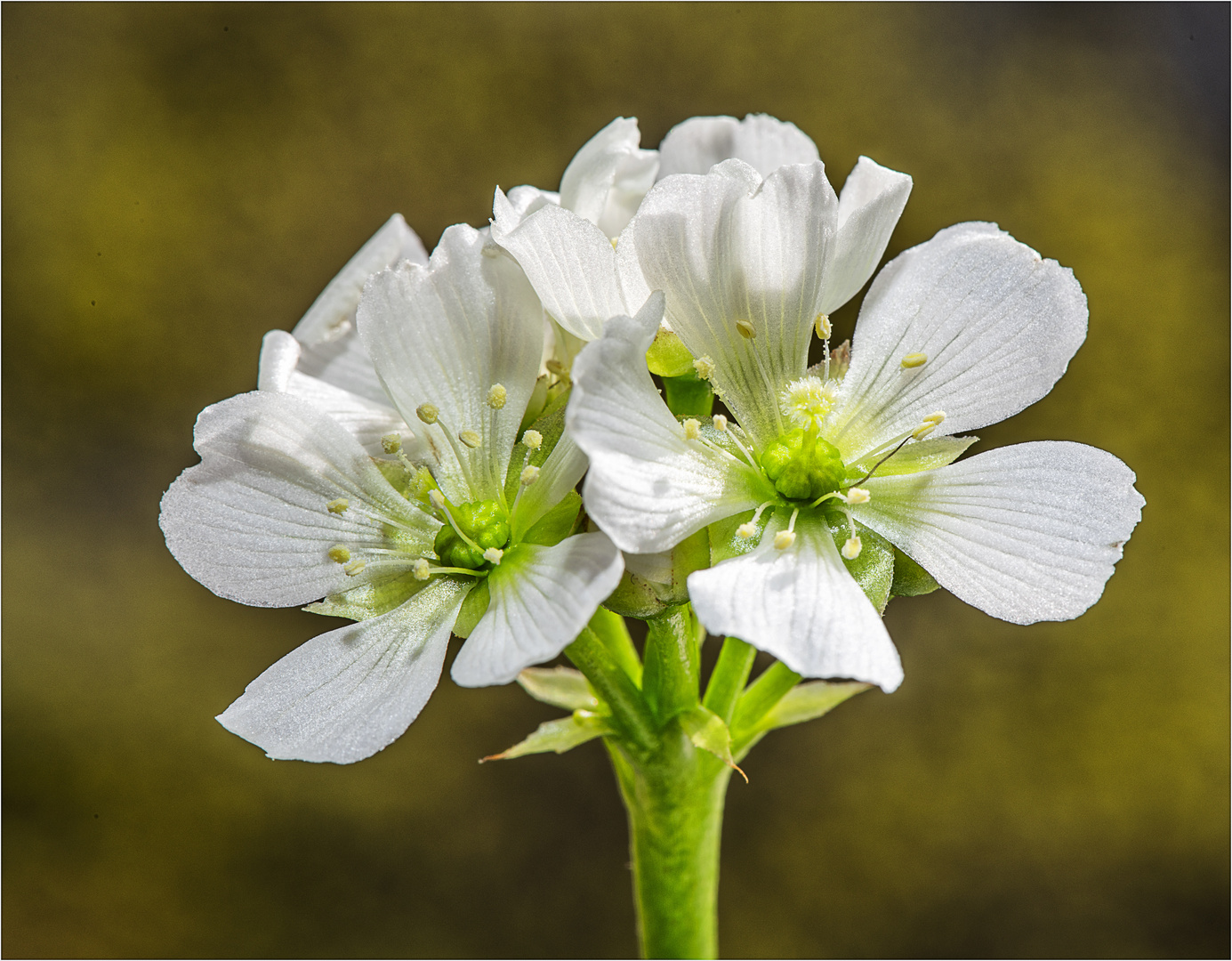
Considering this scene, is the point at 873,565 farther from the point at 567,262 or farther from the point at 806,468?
the point at 567,262

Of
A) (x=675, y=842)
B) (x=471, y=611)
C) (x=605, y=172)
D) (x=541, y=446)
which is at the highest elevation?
(x=605, y=172)

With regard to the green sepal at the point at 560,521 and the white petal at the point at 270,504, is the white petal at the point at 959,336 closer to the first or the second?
the green sepal at the point at 560,521

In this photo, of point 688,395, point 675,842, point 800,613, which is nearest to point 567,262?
point 688,395

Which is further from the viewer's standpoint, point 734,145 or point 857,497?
point 734,145

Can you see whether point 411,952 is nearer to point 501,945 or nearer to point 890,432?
point 501,945

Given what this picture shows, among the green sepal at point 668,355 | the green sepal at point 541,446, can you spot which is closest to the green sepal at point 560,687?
the green sepal at point 541,446

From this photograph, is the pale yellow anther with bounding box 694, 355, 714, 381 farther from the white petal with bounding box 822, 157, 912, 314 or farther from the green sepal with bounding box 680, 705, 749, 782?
the green sepal with bounding box 680, 705, 749, 782

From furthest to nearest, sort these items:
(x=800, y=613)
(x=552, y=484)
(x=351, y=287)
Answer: (x=351, y=287)
(x=552, y=484)
(x=800, y=613)

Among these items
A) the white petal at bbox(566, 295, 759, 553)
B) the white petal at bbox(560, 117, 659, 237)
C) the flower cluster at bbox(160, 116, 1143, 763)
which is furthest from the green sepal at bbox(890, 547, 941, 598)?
the white petal at bbox(560, 117, 659, 237)
